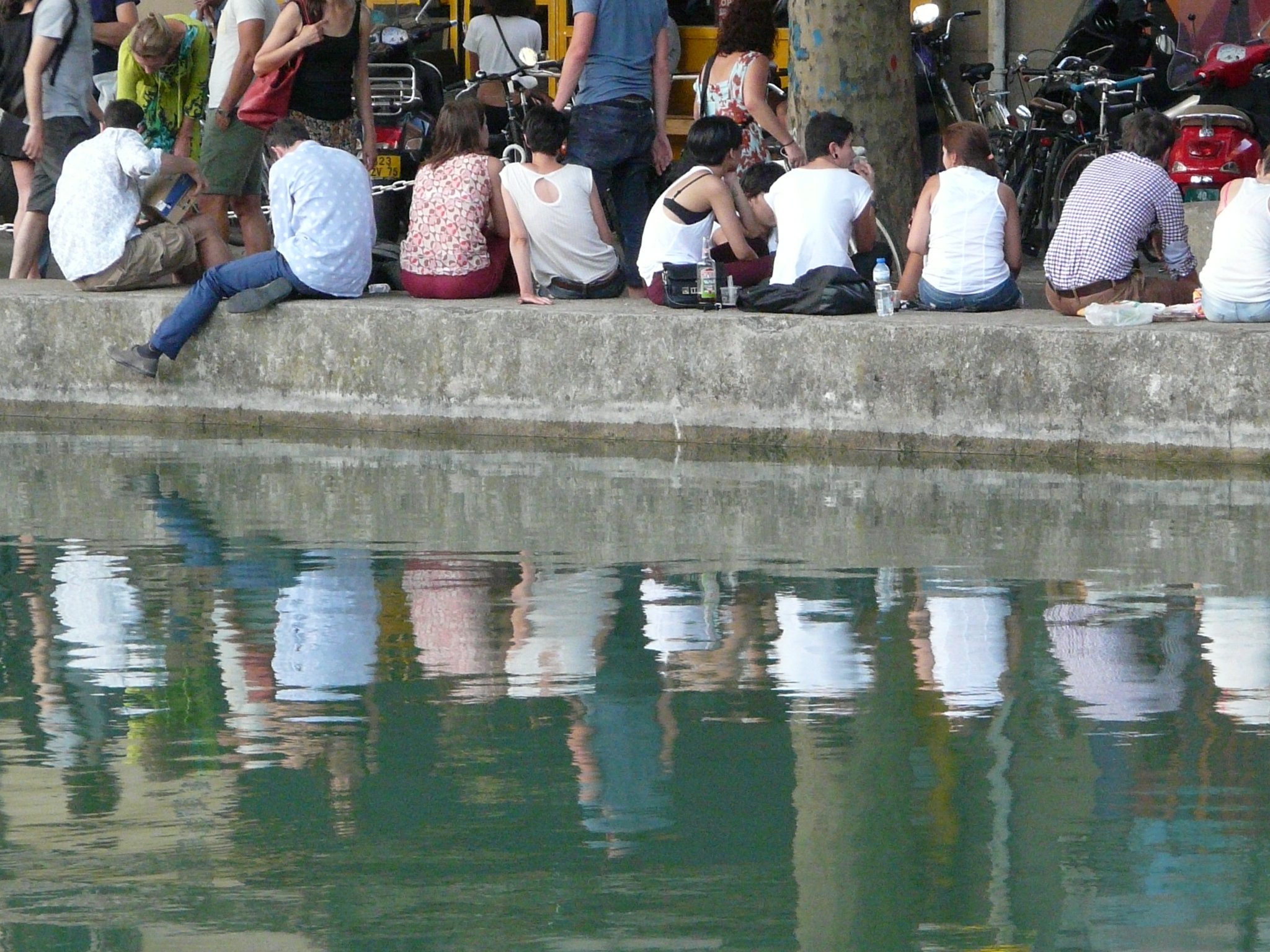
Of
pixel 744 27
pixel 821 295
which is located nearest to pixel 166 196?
pixel 744 27

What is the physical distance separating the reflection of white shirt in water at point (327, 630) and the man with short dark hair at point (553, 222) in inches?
112

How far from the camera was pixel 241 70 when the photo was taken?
9797mm

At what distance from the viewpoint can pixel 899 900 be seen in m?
3.58

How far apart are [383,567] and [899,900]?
287 cm

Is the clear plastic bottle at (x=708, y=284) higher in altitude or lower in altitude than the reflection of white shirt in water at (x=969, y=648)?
higher

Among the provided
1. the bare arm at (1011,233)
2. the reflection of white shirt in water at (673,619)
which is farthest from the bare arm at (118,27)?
the reflection of white shirt in water at (673,619)

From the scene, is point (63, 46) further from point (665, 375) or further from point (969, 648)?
point (969, 648)

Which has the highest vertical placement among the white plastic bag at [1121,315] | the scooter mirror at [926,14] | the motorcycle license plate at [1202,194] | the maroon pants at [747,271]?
Result: the scooter mirror at [926,14]

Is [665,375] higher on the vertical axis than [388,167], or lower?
lower

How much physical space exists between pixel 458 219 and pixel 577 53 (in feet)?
2.91

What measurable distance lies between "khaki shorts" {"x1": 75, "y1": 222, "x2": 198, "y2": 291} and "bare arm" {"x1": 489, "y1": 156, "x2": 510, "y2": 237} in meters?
1.36

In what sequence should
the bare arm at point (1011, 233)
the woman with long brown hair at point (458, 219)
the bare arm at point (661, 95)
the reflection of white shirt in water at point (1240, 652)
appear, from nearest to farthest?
the reflection of white shirt in water at point (1240, 652), the bare arm at point (1011, 233), the woman with long brown hair at point (458, 219), the bare arm at point (661, 95)

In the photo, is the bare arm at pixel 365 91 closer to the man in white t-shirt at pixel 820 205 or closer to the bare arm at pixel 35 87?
the bare arm at pixel 35 87

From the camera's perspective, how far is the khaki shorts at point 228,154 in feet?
32.5
